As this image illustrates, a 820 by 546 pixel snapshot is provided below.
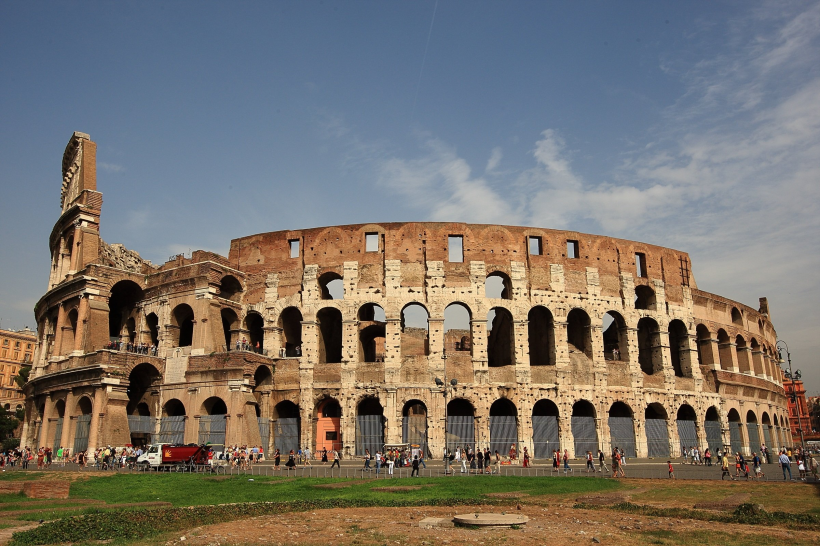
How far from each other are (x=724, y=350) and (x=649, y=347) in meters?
7.01

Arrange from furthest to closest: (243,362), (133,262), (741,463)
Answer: (133,262) → (243,362) → (741,463)

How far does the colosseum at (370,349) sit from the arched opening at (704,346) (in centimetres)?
26

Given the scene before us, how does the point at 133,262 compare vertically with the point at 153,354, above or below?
above

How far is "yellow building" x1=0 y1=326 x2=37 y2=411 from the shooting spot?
76000 millimetres

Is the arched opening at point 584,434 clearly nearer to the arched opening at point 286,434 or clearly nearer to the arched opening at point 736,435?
the arched opening at point 736,435

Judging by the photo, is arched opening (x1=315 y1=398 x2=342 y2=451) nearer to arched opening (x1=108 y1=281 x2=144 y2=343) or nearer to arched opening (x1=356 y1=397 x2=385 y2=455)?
arched opening (x1=356 y1=397 x2=385 y2=455)

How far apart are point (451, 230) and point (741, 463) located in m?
17.2

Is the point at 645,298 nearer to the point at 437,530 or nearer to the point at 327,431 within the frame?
the point at 327,431

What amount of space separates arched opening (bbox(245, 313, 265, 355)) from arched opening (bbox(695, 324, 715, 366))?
25441 millimetres

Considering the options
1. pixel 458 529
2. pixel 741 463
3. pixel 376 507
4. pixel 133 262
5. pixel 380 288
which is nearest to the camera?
pixel 458 529

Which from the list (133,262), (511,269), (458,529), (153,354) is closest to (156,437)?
(153,354)

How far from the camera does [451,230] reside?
116ft

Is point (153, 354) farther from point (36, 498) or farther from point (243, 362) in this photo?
point (36, 498)

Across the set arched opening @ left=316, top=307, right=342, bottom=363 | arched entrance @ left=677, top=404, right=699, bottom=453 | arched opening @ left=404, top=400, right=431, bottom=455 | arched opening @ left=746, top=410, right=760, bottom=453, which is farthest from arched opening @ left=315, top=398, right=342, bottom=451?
arched opening @ left=746, top=410, right=760, bottom=453
